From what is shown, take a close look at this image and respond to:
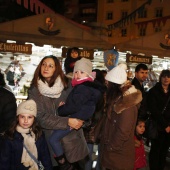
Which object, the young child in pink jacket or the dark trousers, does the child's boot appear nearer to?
the young child in pink jacket

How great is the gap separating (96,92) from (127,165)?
99 cm

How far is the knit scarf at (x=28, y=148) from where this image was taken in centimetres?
320

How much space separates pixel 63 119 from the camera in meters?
3.17

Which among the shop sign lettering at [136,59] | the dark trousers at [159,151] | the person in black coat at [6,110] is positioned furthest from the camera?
the shop sign lettering at [136,59]

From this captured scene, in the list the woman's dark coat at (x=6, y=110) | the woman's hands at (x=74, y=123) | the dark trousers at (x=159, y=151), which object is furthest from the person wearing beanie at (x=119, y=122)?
the dark trousers at (x=159, y=151)

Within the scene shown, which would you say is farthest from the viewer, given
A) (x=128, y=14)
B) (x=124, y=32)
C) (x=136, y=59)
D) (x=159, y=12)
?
(x=124, y=32)

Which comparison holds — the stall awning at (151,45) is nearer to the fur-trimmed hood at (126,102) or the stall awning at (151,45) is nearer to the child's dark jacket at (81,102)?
the fur-trimmed hood at (126,102)

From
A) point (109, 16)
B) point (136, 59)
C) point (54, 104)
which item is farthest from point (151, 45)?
point (109, 16)

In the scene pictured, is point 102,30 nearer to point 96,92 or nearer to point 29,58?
point 29,58

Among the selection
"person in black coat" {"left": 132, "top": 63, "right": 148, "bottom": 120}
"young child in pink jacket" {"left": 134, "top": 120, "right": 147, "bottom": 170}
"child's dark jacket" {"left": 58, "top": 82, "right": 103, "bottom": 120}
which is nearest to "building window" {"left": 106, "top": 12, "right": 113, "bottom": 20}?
"person in black coat" {"left": 132, "top": 63, "right": 148, "bottom": 120}

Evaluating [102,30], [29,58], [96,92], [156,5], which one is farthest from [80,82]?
[156,5]

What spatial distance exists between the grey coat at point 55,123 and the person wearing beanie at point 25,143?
0.25ft

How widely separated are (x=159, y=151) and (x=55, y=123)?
2891mm

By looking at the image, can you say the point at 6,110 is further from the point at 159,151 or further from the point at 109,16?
the point at 109,16
